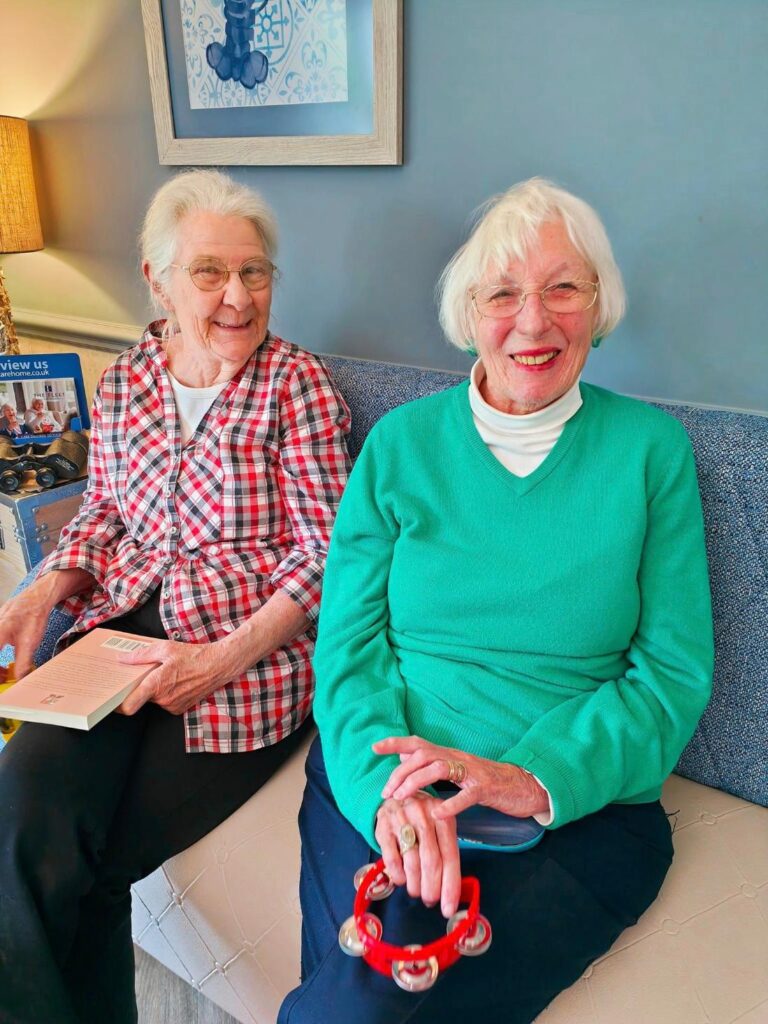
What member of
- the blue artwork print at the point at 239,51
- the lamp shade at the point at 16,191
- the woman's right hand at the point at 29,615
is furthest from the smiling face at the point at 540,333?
the lamp shade at the point at 16,191

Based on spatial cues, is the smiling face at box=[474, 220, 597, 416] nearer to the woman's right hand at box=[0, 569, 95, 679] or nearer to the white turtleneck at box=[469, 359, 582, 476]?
the white turtleneck at box=[469, 359, 582, 476]

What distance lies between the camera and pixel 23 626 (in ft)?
4.56

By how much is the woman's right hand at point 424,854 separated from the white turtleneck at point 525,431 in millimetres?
485

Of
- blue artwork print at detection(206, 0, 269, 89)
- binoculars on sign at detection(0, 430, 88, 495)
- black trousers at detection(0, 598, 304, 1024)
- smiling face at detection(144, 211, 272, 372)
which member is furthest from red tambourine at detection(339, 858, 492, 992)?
blue artwork print at detection(206, 0, 269, 89)

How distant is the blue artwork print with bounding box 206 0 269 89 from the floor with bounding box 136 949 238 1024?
73.9 inches

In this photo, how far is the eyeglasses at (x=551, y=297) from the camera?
42.1 inches

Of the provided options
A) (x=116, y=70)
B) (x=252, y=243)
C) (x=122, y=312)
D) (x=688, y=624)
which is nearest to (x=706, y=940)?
(x=688, y=624)

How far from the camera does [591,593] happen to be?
3.41 ft

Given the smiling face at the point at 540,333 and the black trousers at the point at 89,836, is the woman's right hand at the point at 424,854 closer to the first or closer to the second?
the black trousers at the point at 89,836

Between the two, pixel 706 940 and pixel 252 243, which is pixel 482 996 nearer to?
pixel 706 940

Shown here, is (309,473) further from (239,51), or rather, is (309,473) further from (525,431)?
(239,51)

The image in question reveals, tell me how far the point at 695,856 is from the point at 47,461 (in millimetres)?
1644

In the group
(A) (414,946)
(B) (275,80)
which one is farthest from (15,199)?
(A) (414,946)

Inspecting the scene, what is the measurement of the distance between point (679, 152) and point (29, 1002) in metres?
1.59
